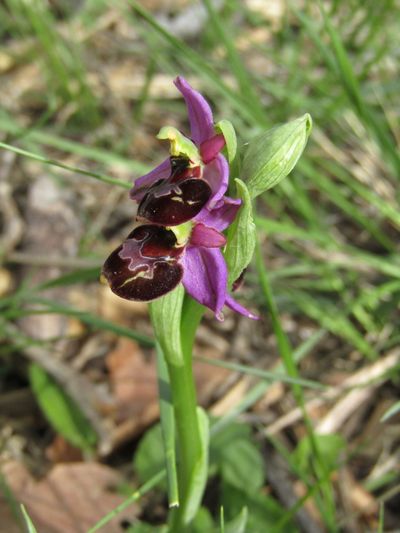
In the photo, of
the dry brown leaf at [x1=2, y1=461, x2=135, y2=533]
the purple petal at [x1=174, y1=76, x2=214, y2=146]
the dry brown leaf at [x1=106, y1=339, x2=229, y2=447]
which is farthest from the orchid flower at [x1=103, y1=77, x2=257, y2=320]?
the dry brown leaf at [x1=106, y1=339, x2=229, y2=447]

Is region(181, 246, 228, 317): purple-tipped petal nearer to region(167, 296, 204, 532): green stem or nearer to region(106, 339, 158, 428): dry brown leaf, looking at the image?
region(167, 296, 204, 532): green stem

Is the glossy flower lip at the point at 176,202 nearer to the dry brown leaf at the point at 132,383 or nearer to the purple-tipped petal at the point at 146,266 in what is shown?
the purple-tipped petal at the point at 146,266

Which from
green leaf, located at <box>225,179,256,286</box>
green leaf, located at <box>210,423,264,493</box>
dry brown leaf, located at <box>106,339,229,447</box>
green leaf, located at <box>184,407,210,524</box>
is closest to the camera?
green leaf, located at <box>225,179,256,286</box>

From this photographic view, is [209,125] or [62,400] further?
[62,400]

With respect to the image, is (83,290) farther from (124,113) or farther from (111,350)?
(124,113)

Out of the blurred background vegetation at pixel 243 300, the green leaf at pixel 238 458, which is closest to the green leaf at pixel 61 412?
the blurred background vegetation at pixel 243 300

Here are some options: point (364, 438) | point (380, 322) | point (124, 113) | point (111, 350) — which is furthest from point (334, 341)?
point (124, 113)

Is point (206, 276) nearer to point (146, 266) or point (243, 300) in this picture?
point (146, 266)
